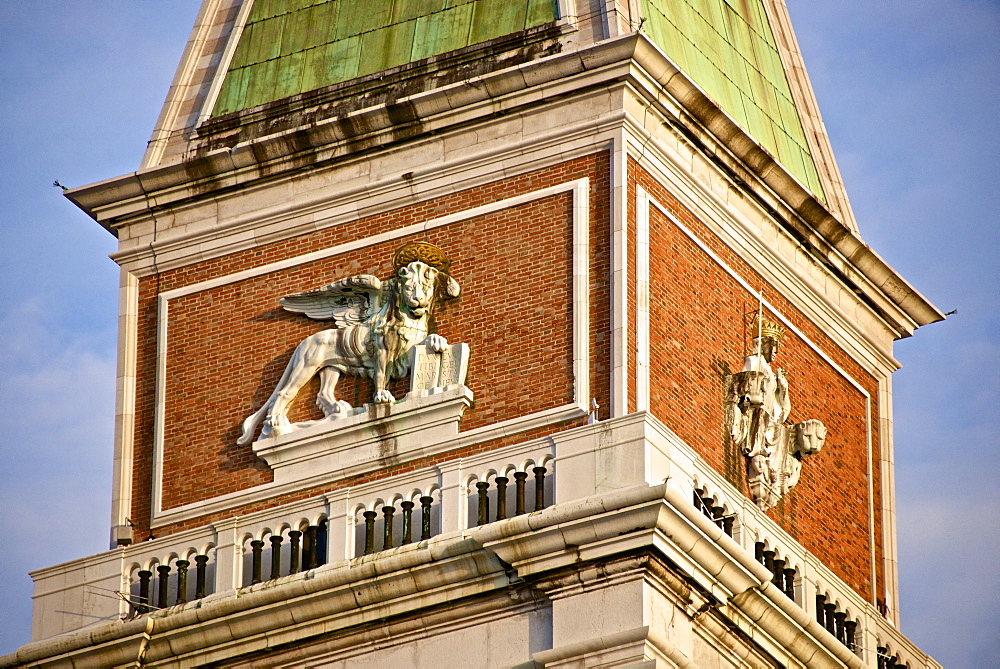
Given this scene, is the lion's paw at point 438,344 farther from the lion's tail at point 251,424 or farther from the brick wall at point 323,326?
the lion's tail at point 251,424

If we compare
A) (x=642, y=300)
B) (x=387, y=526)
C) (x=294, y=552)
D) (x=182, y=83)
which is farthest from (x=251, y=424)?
(x=182, y=83)

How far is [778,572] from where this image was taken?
3234 centimetres

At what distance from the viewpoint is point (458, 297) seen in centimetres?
3381

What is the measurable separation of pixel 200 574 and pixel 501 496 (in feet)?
12.5

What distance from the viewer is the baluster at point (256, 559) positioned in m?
32.2

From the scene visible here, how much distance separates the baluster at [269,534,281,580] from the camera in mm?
32125

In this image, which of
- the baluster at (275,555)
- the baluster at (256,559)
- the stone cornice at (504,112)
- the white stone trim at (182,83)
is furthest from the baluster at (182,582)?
the white stone trim at (182,83)

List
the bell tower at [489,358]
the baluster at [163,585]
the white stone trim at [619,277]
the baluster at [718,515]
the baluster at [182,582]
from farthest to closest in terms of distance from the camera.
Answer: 1. the baluster at [163,585]
2. the baluster at [182,582]
3. the white stone trim at [619,277]
4. the baluster at [718,515]
5. the bell tower at [489,358]

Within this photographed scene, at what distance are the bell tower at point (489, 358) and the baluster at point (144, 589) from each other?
4cm

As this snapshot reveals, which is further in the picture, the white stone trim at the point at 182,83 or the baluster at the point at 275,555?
the white stone trim at the point at 182,83

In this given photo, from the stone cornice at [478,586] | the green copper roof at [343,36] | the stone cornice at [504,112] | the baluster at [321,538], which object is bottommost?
the stone cornice at [478,586]

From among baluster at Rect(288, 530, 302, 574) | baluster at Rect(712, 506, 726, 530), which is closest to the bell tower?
baluster at Rect(712, 506, 726, 530)

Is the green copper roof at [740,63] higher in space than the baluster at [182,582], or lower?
higher

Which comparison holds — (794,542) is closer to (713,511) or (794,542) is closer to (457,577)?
(713,511)
